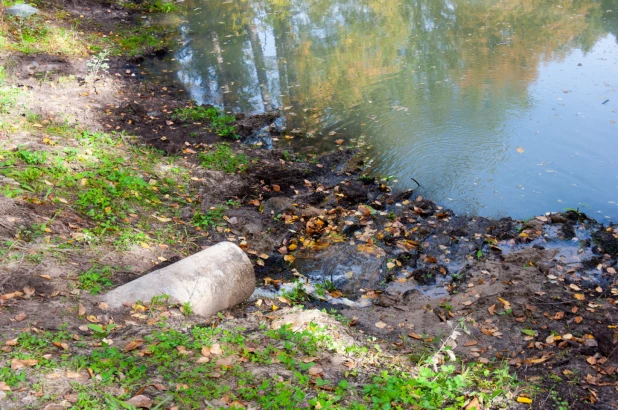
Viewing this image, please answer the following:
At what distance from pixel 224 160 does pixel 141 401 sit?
Result: 5001 millimetres

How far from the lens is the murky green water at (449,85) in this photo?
7.66 meters

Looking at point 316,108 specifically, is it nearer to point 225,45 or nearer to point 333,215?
point 333,215

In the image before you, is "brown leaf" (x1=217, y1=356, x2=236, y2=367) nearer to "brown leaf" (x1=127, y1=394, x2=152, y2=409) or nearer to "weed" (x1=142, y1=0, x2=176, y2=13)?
"brown leaf" (x1=127, y1=394, x2=152, y2=409)

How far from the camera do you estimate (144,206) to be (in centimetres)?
633

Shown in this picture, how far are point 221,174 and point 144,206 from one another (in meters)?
1.42

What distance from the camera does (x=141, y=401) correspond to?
10.5 ft

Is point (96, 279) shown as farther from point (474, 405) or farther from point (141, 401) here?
point (474, 405)

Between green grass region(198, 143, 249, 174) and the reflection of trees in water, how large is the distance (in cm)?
195

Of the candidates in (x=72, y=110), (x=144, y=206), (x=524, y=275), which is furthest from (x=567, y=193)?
(x=72, y=110)

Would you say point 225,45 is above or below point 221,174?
above

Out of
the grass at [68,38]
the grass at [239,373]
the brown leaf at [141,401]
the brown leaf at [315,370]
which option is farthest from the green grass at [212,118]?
the brown leaf at [141,401]

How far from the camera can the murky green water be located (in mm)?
7664

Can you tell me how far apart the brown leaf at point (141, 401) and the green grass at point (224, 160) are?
183 inches

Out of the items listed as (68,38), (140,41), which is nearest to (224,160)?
(68,38)
